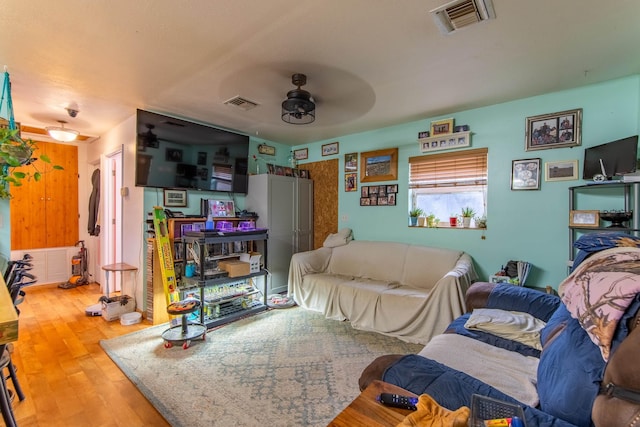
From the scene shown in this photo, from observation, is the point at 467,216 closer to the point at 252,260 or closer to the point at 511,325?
the point at 511,325

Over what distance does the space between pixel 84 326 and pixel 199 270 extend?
4.50 feet

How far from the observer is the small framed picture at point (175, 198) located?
11.5 ft

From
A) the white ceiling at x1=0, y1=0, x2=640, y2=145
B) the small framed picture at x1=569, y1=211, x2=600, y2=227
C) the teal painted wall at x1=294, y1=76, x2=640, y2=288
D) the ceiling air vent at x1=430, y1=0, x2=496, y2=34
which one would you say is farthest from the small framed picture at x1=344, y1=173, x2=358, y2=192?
the ceiling air vent at x1=430, y1=0, x2=496, y2=34

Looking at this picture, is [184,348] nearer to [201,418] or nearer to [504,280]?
[201,418]

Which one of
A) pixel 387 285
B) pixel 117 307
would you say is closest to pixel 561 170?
pixel 387 285

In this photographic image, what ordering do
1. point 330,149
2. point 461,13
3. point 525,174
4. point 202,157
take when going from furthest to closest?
point 330,149, point 202,157, point 525,174, point 461,13

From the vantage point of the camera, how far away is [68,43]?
200 cm

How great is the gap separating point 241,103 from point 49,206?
424 cm

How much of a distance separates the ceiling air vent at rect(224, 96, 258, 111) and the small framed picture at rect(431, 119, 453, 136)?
212 centimetres

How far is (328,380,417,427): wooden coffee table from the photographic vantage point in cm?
90

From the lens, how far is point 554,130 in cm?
281

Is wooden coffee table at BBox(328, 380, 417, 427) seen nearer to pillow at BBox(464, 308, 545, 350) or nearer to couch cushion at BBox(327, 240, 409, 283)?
pillow at BBox(464, 308, 545, 350)

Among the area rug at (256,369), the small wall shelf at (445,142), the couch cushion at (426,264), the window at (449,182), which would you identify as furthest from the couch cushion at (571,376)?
the small wall shelf at (445,142)

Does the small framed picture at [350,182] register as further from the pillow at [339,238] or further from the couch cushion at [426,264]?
the couch cushion at [426,264]
